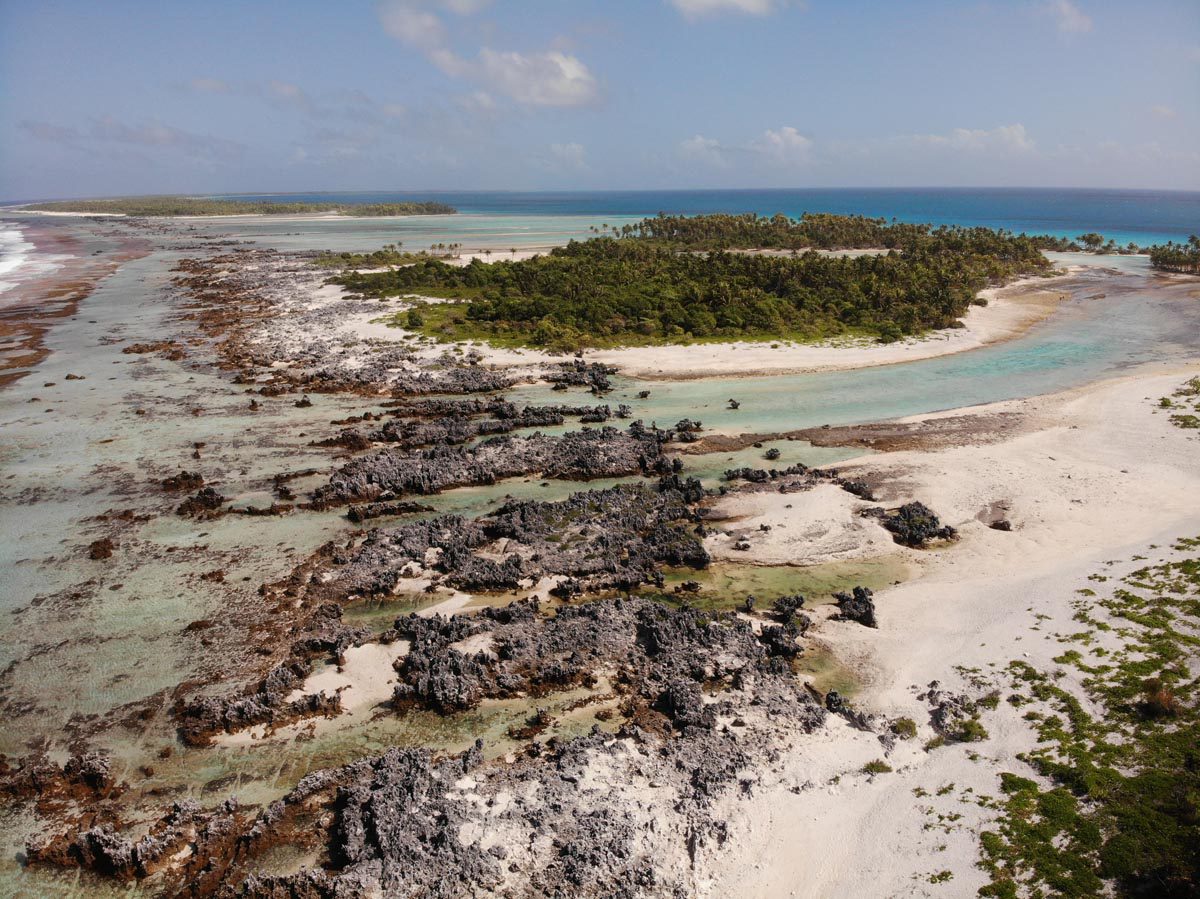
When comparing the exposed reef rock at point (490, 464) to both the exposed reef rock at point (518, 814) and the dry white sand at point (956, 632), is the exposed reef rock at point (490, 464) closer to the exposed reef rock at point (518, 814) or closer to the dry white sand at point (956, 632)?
the dry white sand at point (956, 632)

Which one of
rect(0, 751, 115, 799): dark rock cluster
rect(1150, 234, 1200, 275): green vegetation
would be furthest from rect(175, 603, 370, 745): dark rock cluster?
rect(1150, 234, 1200, 275): green vegetation

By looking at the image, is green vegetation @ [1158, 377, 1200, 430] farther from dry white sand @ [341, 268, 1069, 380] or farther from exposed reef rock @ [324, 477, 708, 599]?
exposed reef rock @ [324, 477, 708, 599]

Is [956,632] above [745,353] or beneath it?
beneath

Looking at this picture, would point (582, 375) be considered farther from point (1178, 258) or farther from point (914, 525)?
point (1178, 258)

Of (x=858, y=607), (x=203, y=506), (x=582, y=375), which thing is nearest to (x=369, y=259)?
(x=582, y=375)

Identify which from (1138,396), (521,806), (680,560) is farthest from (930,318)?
(521,806)

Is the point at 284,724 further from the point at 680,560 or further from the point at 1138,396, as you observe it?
the point at 1138,396

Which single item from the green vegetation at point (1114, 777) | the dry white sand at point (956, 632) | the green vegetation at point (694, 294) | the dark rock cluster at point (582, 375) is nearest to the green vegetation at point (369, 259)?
the green vegetation at point (694, 294)
